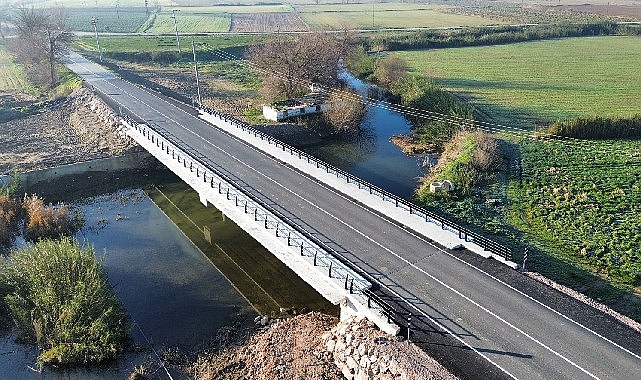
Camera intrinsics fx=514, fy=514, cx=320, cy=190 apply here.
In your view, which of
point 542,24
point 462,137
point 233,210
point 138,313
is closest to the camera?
point 138,313

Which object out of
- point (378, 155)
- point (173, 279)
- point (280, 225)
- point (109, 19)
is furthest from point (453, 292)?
point (109, 19)

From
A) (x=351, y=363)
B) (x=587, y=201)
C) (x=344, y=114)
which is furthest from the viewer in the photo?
(x=344, y=114)

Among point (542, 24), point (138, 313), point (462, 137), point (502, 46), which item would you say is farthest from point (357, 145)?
point (542, 24)

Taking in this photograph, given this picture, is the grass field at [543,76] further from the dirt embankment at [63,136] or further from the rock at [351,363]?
the dirt embankment at [63,136]

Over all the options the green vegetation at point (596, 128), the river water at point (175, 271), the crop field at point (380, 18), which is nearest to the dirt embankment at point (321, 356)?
the river water at point (175, 271)

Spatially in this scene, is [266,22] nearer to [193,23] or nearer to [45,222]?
[193,23]

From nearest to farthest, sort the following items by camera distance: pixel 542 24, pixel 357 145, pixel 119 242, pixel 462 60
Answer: pixel 119 242 < pixel 357 145 < pixel 462 60 < pixel 542 24

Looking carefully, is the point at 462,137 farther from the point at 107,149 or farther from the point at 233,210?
the point at 107,149

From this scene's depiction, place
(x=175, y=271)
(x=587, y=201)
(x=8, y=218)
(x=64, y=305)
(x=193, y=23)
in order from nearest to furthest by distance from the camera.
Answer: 1. (x=64, y=305)
2. (x=175, y=271)
3. (x=587, y=201)
4. (x=8, y=218)
5. (x=193, y=23)
